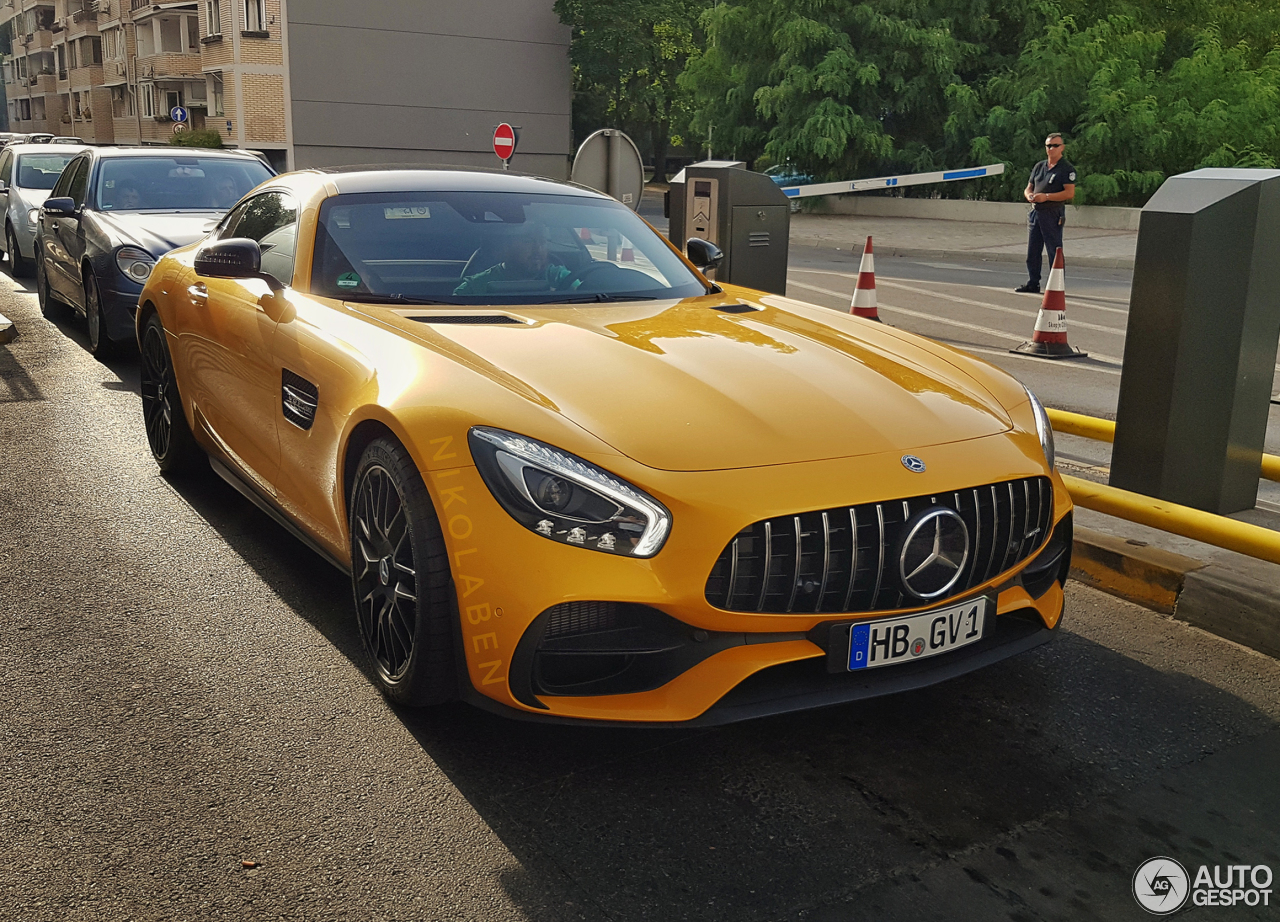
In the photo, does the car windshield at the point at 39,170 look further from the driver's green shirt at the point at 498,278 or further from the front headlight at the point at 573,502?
the front headlight at the point at 573,502

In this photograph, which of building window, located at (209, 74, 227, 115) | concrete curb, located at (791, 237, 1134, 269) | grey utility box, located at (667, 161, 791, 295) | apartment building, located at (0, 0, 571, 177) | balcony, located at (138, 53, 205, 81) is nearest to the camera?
grey utility box, located at (667, 161, 791, 295)

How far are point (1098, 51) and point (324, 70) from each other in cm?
2845

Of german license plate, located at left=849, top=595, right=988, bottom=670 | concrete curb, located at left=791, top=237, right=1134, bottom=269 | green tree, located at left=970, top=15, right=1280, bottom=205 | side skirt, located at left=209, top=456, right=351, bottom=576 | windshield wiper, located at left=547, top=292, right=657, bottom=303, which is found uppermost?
green tree, located at left=970, top=15, right=1280, bottom=205

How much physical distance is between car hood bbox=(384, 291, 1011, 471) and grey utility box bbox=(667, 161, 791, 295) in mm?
5123

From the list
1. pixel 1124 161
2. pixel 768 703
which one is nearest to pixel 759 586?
pixel 768 703

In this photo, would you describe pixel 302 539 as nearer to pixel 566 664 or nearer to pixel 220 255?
pixel 220 255

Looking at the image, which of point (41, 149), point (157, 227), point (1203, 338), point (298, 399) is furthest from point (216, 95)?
point (1203, 338)

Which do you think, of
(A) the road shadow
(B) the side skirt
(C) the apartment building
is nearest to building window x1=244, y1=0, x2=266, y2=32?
(C) the apartment building

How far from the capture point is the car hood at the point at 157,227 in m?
8.79

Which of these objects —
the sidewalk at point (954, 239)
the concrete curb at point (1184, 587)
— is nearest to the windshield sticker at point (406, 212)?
the concrete curb at point (1184, 587)

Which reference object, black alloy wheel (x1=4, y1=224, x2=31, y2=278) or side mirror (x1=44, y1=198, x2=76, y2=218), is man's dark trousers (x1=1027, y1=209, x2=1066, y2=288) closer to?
side mirror (x1=44, y1=198, x2=76, y2=218)

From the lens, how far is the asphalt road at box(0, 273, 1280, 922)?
2.66m

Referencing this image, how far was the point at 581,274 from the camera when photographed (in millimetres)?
4551

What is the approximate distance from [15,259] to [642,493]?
14057 millimetres
